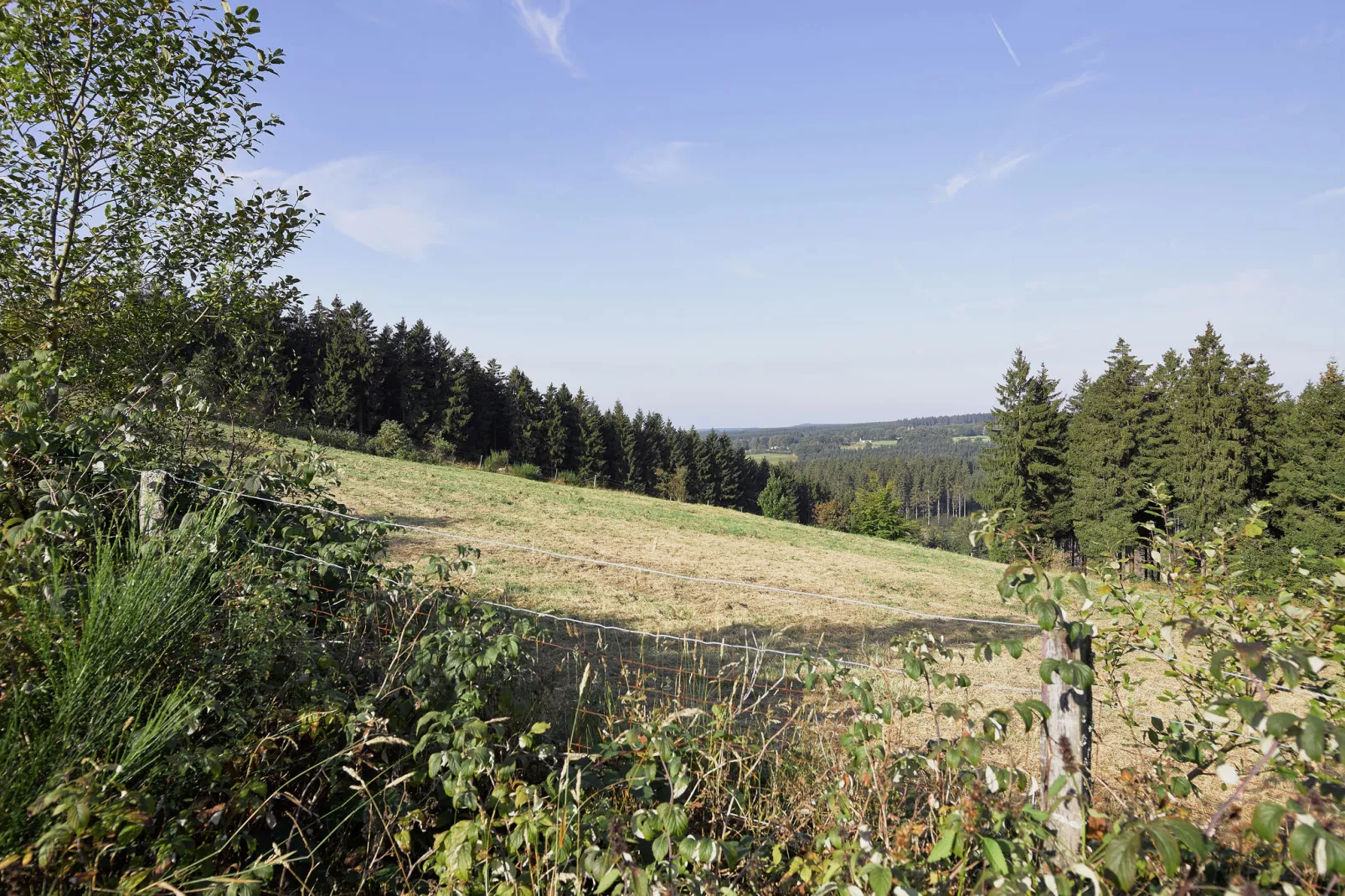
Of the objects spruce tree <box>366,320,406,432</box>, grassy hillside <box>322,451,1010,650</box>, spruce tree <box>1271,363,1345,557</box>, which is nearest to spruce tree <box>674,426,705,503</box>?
spruce tree <box>366,320,406,432</box>

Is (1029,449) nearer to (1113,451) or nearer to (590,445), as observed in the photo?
(1113,451)

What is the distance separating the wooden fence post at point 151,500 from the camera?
10.5 feet

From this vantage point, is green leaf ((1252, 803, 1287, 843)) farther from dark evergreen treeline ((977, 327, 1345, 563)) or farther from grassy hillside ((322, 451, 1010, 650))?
dark evergreen treeline ((977, 327, 1345, 563))

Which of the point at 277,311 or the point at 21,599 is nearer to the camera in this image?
the point at 21,599

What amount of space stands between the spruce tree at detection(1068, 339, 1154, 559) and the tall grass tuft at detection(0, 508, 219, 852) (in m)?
35.2

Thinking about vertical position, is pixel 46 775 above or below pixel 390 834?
above

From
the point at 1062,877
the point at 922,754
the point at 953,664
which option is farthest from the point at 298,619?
the point at 953,664

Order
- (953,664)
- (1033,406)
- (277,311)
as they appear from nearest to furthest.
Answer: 1. (277,311)
2. (953,664)
3. (1033,406)

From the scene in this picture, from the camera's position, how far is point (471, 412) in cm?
4941

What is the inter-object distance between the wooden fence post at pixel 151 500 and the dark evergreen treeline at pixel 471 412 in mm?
26606

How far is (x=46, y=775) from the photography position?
179 centimetres

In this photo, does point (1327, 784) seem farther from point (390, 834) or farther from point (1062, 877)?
point (390, 834)

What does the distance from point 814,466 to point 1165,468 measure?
103156mm

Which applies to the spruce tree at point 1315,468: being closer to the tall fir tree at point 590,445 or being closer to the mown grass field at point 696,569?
the mown grass field at point 696,569
